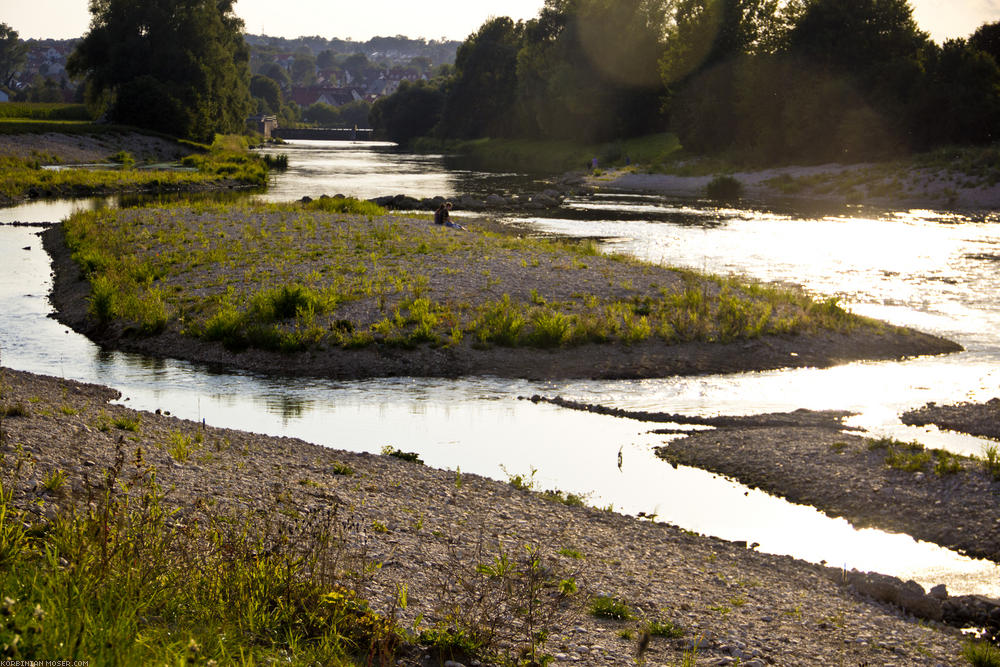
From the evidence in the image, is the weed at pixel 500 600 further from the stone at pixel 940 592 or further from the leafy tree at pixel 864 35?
the leafy tree at pixel 864 35

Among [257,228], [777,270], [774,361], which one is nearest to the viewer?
[774,361]

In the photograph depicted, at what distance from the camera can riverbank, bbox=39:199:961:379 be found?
957 inches

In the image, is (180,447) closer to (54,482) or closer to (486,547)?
(54,482)

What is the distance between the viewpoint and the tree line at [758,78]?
83312 mm

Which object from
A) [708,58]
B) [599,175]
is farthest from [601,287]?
[708,58]

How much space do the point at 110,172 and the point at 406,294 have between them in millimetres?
54588

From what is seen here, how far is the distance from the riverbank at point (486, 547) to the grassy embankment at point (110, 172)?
5418cm

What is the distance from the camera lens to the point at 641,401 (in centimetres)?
2166

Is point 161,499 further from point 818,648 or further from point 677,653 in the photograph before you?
point 818,648

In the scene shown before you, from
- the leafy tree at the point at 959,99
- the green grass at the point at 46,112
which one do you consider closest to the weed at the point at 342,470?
the leafy tree at the point at 959,99

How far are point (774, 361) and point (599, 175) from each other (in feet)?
243

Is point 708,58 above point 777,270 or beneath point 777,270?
above

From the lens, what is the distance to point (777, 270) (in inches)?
1523

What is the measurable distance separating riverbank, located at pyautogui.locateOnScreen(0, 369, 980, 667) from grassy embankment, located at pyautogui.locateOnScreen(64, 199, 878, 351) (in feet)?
Answer: 31.1
